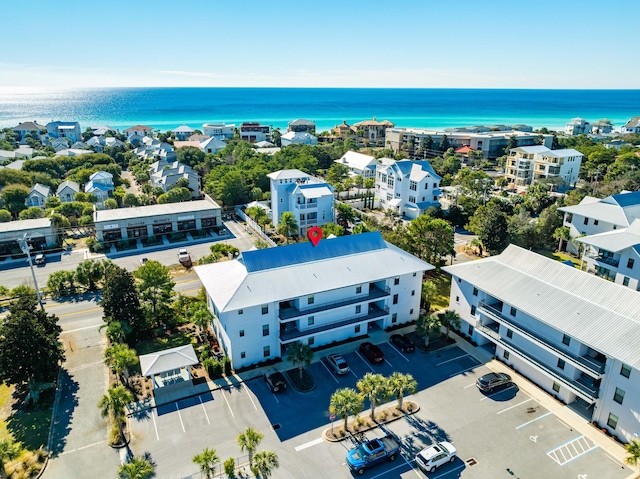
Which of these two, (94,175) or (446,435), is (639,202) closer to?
(446,435)

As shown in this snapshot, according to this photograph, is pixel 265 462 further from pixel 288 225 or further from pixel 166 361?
A: pixel 288 225

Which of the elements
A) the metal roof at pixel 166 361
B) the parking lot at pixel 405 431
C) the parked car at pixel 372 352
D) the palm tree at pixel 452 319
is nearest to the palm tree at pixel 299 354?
the parking lot at pixel 405 431

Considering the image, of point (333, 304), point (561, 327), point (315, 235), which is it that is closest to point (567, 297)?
point (561, 327)

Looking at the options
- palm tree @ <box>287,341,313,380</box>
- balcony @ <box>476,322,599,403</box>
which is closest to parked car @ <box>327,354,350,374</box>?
palm tree @ <box>287,341,313,380</box>

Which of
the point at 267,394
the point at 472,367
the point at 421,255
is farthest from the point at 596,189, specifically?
the point at 267,394

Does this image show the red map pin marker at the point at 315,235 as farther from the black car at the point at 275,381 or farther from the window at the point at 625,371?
the window at the point at 625,371

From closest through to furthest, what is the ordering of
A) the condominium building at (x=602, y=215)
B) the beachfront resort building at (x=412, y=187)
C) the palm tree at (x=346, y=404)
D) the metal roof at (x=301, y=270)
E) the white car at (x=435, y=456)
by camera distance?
the white car at (x=435, y=456) < the palm tree at (x=346, y=404) < the metal roof at (x=301, y=270) < the condominium building at (x=602, y=215) < the beachfront resort building at (x=412, y=187)
